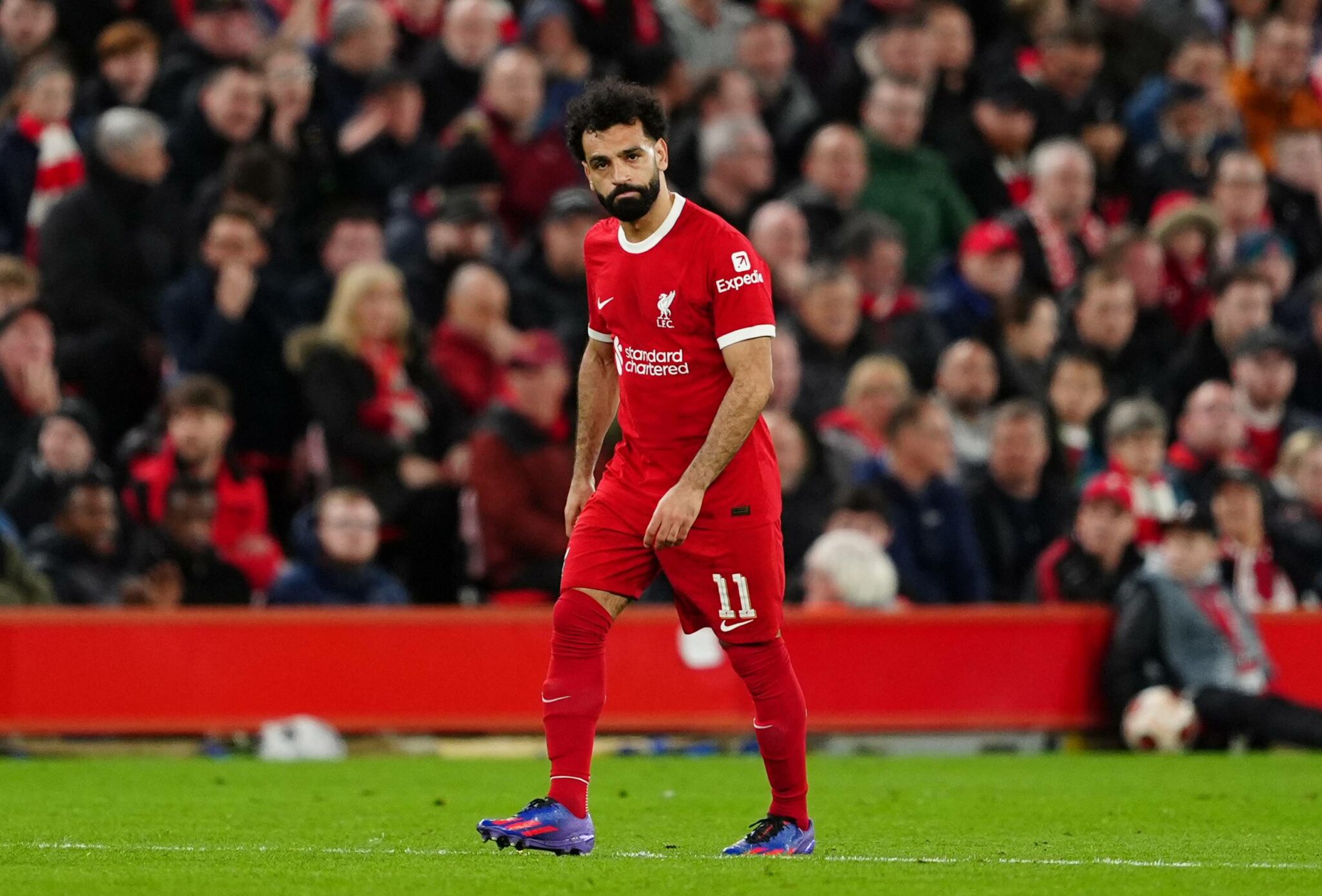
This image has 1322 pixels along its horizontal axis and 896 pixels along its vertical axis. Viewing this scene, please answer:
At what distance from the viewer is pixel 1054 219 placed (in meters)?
17.1

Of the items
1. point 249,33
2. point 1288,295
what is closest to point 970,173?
point 1288,295

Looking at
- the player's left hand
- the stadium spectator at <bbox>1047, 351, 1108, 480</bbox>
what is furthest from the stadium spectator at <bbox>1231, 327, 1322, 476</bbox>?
the player's left hand

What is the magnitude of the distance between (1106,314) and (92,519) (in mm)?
7117

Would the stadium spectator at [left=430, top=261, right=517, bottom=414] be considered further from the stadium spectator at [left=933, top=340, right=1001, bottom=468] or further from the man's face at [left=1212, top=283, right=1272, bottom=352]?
the man's face at [left=1212, top=283, right=1272, bottom=352]

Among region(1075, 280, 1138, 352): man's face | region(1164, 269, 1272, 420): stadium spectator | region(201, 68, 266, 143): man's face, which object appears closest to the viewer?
region(201, 68, 266, 143): man's face

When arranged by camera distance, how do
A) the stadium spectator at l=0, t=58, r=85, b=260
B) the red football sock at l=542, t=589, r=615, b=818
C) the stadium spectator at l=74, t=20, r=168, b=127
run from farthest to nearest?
the stadium spectator at l=74, t=20, r=168, b=127, the stadium spectator at l=0, t=58, r=85, b=260, the red football sock at l=542, t=589, r=615, b=818

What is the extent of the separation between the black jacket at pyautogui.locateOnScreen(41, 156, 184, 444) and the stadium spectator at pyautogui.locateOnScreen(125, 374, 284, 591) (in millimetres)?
817

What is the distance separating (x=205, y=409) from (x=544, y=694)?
19.7 ft

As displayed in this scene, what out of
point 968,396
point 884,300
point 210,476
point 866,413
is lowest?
point 210,476

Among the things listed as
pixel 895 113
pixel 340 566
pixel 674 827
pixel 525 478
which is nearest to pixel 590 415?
pixel 674 827

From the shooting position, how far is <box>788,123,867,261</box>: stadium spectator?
1614cm

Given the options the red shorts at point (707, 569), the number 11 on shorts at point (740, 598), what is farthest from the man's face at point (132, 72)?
the number 11 on shorts at point (740, 598)

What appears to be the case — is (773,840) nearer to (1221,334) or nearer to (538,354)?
(538,354)

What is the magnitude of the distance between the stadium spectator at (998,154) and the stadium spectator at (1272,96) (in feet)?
8.83
